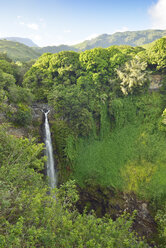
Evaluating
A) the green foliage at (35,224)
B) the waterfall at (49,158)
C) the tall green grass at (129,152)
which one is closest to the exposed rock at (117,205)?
the tall green grass at (129,152)

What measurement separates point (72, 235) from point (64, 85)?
2060 cm

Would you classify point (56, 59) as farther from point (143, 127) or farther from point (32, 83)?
point (143, 127)

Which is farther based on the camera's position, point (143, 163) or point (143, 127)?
point (143, 127)

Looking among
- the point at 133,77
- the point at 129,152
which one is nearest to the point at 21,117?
the point at 129,152

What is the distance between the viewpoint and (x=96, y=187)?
739 inches

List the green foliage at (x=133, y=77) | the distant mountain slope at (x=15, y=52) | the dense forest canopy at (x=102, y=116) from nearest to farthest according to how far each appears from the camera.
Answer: the dense forest canopy at (x=102, y=116), the green foliage at (x=133, y=77), the distant mountain slope at (x=15, y=52)

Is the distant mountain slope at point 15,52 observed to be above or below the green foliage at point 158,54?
above

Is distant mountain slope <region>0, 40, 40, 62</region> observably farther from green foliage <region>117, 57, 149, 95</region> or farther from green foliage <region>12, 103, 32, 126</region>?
green foliage <region>12, 103, 32, 126</region>

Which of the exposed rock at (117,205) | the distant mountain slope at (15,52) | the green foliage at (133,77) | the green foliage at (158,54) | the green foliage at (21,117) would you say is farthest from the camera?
Result: the distant mountain slope at (15,52)

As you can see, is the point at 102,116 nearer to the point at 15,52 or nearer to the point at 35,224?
the point at 35,224

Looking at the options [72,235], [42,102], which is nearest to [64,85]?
[42,102]

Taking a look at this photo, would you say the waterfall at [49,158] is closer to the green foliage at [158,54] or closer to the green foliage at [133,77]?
the green foliage at [133,77]

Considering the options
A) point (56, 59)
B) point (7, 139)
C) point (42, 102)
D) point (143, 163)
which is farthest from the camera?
point (56, 59)

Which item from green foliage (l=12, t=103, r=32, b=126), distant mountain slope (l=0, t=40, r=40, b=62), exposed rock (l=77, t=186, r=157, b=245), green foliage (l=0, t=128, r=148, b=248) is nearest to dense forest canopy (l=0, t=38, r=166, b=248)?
green foliage (l=12, t=103, r=32, b=126)
